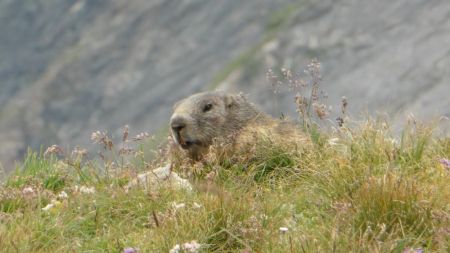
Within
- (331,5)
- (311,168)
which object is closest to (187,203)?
(311,168)

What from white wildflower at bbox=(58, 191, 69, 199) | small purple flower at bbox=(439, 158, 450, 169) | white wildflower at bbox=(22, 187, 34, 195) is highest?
white wildflower at bbox=(22, 187, 34, 195)

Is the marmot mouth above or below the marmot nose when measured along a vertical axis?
below

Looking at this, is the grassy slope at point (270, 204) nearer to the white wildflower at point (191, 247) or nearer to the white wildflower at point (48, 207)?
the white wildflower at point (48, 207)

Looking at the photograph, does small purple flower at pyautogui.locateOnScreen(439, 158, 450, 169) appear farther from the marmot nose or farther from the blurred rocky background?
the blurred rocky background

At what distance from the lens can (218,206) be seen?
29.3ft

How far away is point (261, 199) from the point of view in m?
9.66

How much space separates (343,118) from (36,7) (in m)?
178

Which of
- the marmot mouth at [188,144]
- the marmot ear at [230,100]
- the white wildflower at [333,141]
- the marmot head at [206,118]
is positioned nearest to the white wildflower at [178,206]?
the white wildflower at [333,141]

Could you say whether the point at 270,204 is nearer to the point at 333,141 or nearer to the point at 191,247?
the point at 191,247

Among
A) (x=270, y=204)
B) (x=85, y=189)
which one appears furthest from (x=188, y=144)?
(x=270, y=204)

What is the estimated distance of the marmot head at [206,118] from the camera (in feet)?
39.6

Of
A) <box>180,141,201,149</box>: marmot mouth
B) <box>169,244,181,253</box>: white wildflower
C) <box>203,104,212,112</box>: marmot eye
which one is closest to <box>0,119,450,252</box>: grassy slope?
<box>169,244,181,253</box>: white wildflower

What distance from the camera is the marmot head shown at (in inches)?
475

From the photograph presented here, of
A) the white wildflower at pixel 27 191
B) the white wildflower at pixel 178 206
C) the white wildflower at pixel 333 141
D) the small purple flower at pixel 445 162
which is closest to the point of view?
the white wildflower at pixel 178 206
